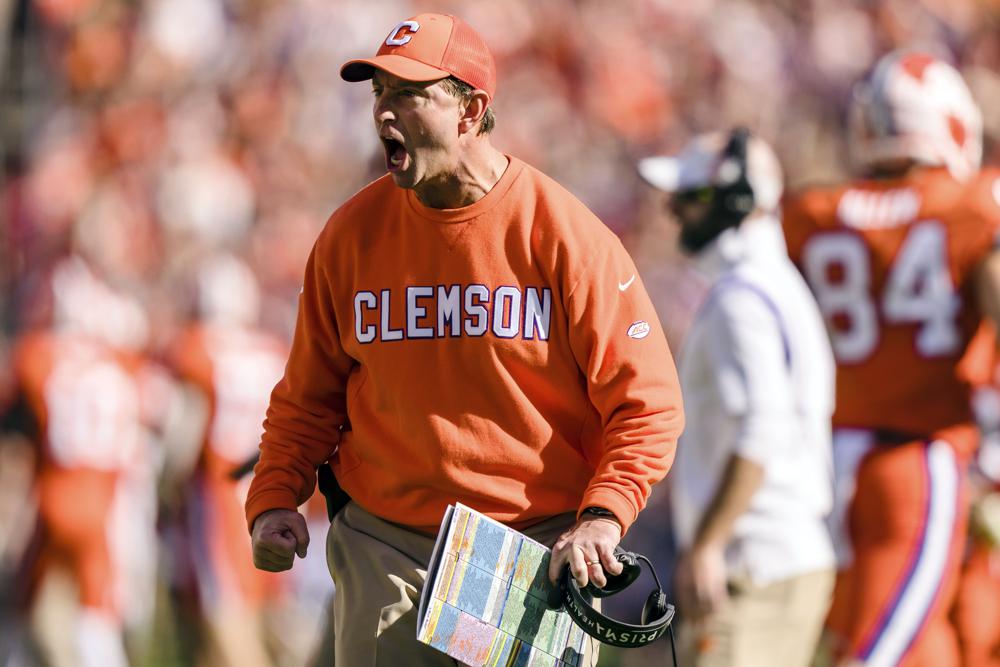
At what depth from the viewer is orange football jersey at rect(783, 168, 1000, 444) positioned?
6.27 metres

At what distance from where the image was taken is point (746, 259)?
598 cm

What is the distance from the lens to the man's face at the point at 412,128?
3568 millimetres

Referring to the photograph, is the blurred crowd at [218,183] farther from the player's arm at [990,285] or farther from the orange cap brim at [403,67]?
the orange cap brim at [403,67]

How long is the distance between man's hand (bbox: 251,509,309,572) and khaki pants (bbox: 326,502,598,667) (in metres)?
0.11

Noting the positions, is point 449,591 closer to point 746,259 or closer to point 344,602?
point 344,602

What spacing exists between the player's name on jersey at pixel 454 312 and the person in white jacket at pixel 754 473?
226cm

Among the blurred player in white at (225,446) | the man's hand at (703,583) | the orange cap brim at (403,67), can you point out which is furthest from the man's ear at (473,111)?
the blurred player in white at (225,446)

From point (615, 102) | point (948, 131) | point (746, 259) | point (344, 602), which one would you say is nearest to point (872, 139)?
point (948, 131)

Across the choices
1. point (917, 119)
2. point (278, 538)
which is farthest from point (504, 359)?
point (917, 119)

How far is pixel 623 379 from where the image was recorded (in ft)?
11.6

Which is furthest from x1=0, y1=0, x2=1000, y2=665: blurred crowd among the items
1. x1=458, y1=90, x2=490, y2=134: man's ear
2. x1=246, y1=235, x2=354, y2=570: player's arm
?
x1=458, y1=90, x2=490, y2=134: man's ear

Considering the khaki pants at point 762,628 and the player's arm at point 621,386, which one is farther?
the khaki pants at point 762,628

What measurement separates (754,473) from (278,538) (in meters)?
2.41

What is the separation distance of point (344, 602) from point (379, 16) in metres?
10.6
